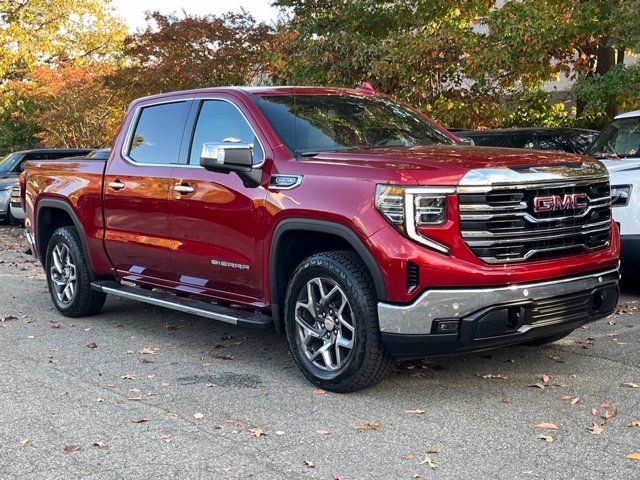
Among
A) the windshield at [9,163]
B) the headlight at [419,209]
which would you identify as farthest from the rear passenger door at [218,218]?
the windshield at [9,163]

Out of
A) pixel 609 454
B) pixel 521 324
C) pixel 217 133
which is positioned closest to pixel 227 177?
pixel 217 133

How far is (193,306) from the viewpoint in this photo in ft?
20.9

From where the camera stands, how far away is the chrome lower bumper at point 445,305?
4840 millimetres

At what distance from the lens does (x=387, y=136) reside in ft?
21.0

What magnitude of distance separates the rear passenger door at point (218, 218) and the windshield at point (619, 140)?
4.23 meters

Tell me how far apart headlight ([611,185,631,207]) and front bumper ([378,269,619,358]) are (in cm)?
305

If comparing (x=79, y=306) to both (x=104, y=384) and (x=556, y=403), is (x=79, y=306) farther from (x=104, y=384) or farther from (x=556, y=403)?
(x=556, y=403)

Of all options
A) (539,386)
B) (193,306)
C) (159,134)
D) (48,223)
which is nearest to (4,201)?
(48,223)

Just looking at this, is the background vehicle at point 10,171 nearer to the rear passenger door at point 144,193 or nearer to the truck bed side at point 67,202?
the truck bed side at point 67,202

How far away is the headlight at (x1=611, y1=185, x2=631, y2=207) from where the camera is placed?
25.8 ft

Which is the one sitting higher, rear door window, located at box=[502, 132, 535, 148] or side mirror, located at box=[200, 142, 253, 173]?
side mirror, located at box=[200, 142, 253, 173]

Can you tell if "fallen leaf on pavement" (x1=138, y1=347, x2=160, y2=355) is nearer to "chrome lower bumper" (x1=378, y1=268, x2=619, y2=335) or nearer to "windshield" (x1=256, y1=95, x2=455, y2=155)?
"windshield" (x1=256, y1=95, x2=455, y2=155)

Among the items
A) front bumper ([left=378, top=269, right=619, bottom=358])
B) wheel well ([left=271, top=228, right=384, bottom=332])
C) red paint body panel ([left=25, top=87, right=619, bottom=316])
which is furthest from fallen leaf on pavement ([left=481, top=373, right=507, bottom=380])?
wheel well ([left=271, top=228, right=384, bottom=332])

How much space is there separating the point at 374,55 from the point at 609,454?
9968mm
